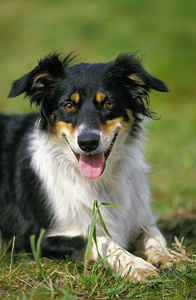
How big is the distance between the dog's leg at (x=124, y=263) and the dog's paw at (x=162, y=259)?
0.51 ft

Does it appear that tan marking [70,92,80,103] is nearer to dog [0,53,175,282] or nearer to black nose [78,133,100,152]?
dog [0,53,175,282]

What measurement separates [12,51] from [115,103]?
1406 centimetres

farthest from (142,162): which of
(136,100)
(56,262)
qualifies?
(56,262)

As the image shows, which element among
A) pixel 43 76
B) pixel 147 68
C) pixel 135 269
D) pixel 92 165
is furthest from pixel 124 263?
pixel 147 68

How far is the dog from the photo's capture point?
3.33 meters

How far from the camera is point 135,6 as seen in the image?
18.4 meters

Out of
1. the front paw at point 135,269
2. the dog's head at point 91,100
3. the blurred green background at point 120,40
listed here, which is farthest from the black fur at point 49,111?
the blurred green background at point 120,40

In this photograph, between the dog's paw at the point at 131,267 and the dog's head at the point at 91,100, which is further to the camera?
the dog's head at the point at 91,100

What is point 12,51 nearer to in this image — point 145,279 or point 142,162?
point 142,162

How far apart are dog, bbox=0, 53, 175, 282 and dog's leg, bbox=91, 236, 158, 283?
0.01 metres

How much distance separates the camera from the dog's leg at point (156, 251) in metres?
3.13

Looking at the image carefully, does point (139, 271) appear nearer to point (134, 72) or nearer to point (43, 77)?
point (134, 72)

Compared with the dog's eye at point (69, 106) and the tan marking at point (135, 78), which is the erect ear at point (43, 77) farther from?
the tan marking at point (135, 78)

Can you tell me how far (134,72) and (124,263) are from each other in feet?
5.17
